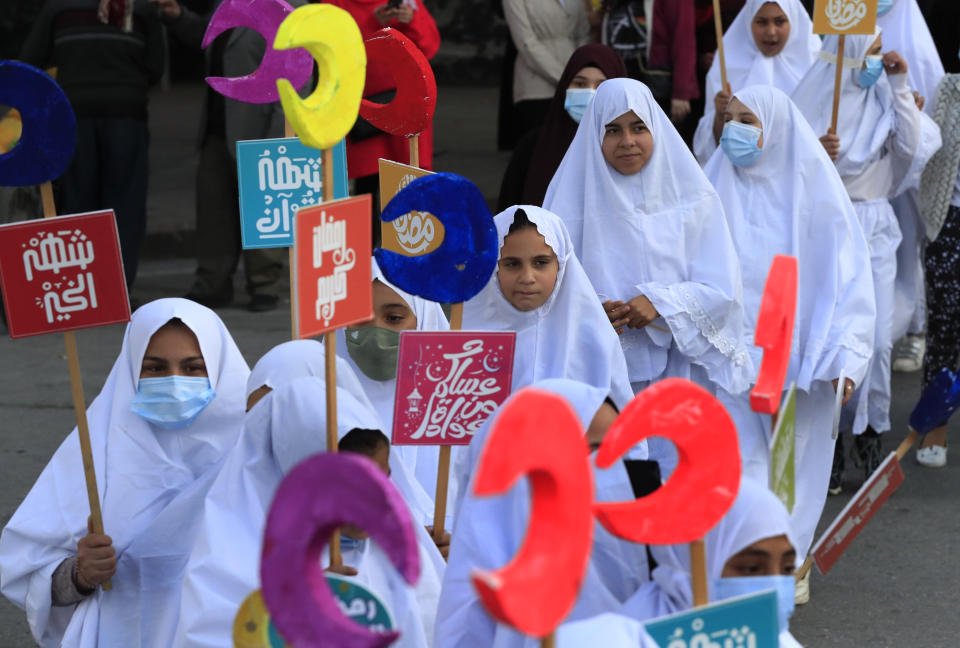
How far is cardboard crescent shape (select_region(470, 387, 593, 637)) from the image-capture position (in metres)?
2.14

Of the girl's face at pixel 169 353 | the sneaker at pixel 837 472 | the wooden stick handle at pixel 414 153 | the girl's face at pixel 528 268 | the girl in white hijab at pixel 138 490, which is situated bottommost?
the sneaker at pixel 837 472

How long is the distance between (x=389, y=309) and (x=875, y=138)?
3040 millimetres

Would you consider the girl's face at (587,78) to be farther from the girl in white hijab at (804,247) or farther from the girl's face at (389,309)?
the girl's face at (389,309)

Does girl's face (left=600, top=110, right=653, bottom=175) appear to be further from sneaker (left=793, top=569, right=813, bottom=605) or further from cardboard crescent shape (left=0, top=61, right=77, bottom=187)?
cardboard crescent shape (left=0, top=61, right=77, bottom=187)

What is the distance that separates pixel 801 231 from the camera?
540 centimetres

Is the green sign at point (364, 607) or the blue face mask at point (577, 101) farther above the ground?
the blue face mask at point (577, 101)

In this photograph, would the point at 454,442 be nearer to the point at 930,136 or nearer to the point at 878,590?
the point at 878,590

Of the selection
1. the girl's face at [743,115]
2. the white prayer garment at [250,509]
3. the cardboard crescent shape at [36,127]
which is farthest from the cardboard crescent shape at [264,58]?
the girl's face at [743,115]

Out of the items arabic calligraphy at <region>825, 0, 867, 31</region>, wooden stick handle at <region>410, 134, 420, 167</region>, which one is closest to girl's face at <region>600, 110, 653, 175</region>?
wooden stick handle at <region>410, 134, 420, 167</region>

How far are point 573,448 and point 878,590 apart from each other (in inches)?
141

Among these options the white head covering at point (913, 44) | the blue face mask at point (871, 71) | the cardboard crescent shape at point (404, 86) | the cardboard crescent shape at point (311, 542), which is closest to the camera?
the cardboard crescent shape at point (311, 542)

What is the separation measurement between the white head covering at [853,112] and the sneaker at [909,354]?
1.89m

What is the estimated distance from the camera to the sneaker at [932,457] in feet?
22.5

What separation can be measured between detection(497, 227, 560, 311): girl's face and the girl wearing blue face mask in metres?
1.70
